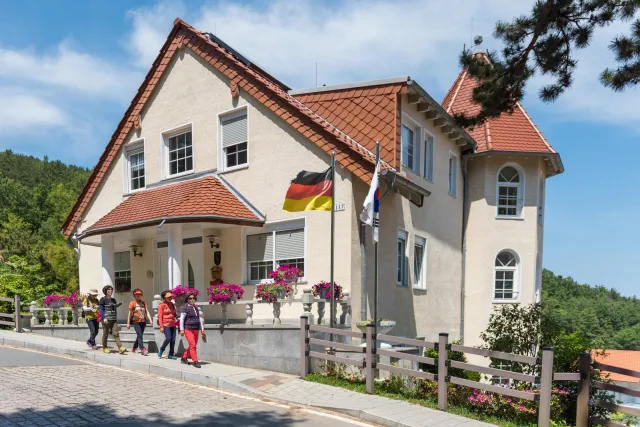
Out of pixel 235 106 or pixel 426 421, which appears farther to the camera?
pixel 235 106

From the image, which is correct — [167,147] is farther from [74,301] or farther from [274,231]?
[274,231]

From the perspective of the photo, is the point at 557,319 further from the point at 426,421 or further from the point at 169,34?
the point at 169,34

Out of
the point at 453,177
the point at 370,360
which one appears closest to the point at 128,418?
the point at 370,360

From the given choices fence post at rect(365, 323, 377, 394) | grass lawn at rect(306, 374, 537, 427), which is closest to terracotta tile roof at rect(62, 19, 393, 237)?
fence post at rect(365, 323, 377, 394)

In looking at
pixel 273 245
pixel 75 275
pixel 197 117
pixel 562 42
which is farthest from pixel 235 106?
pixel 75 275

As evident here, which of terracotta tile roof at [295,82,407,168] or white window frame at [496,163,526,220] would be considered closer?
terracotta tile roof at [295,82,407,168]

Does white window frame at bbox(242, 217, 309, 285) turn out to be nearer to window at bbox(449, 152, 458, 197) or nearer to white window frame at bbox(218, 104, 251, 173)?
white window frame at bbox(218, 104, 251, 173)

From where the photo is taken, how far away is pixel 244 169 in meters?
14.6

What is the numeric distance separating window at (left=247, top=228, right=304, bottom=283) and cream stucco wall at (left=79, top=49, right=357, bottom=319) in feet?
0.77

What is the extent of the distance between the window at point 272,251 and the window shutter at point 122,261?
595 cm

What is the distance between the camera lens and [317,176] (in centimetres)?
1178

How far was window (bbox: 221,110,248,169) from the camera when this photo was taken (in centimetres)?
1480

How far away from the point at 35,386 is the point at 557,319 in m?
9.68

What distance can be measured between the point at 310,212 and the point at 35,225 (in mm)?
77737
